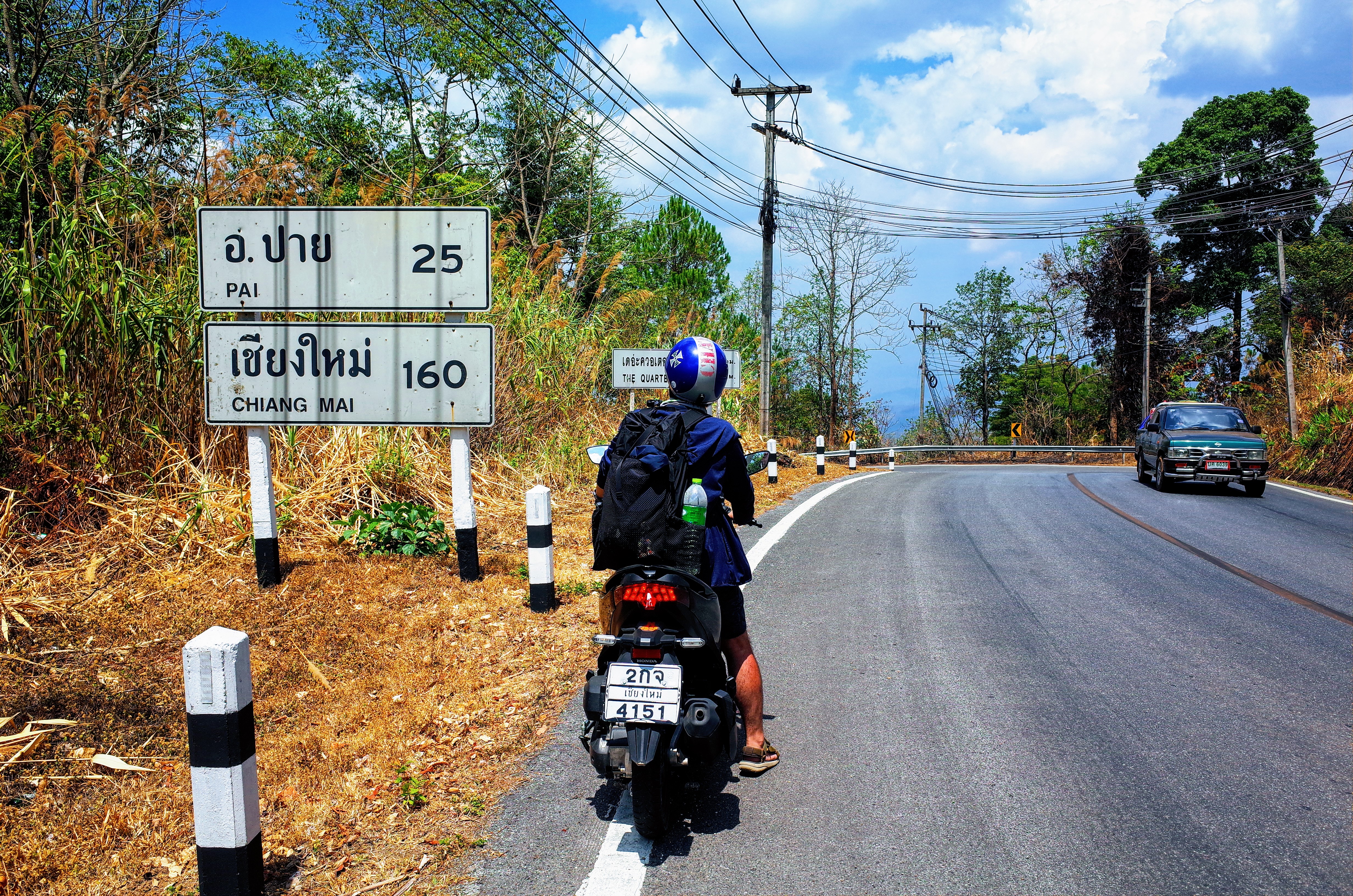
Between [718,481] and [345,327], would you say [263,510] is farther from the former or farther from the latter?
A: [718,481]

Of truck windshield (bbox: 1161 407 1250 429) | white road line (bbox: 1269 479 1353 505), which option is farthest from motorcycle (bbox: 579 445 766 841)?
white road line (bbox: 1269 479 1353 505)

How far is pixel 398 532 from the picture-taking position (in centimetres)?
777

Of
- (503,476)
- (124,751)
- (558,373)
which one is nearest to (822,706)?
(124,751)

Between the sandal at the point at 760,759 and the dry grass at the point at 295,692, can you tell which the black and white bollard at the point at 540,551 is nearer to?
the dry grass at the point at 295,692

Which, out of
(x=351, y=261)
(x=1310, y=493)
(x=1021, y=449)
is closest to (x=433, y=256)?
(x=351, y=261)

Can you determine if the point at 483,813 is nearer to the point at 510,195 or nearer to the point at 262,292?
the point at 262,292

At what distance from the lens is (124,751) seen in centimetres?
420

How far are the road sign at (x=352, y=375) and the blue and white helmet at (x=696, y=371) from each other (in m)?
3.14

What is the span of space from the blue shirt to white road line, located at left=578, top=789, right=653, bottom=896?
1034mm

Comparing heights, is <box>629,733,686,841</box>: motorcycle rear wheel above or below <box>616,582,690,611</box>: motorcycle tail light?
below

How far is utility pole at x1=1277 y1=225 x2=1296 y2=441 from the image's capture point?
2453cm

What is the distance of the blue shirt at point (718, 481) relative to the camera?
3824 mm

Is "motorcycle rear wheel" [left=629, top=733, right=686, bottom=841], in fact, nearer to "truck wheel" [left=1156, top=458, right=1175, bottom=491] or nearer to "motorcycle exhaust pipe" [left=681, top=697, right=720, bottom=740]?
"motorcycle exhaust pipe" [left=681, top=697, right=720, bottom=740]

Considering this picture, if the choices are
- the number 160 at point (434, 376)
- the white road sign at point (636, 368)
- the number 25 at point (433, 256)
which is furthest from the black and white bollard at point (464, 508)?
the white road sign at point (636, 368)
